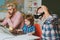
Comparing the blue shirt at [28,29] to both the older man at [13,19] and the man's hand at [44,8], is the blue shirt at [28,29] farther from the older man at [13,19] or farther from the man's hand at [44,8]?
the man's hand at [44,8]

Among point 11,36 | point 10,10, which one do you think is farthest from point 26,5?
point 11,36

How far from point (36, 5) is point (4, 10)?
0.32 metres

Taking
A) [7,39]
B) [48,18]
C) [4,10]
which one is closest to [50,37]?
[48,18]

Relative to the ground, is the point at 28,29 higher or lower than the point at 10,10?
lower

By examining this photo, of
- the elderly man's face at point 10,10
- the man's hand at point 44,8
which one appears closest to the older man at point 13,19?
the elderly man's face at point 10,10

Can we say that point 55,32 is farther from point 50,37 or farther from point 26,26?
point 26,26

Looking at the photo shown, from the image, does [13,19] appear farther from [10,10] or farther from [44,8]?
[44,8]

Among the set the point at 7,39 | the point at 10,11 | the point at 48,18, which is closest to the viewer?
the point at 48,18

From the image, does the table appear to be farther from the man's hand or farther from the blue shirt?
the man's hand

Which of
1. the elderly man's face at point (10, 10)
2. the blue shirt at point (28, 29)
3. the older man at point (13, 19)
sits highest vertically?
the elderly man's face at point (10, 10)

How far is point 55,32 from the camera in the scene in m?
1.64

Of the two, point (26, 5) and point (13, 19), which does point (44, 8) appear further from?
point (13, 19)

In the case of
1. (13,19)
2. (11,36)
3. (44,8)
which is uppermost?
(44,8)

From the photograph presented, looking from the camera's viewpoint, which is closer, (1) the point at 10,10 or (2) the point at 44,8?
(2) the point at 44,8
